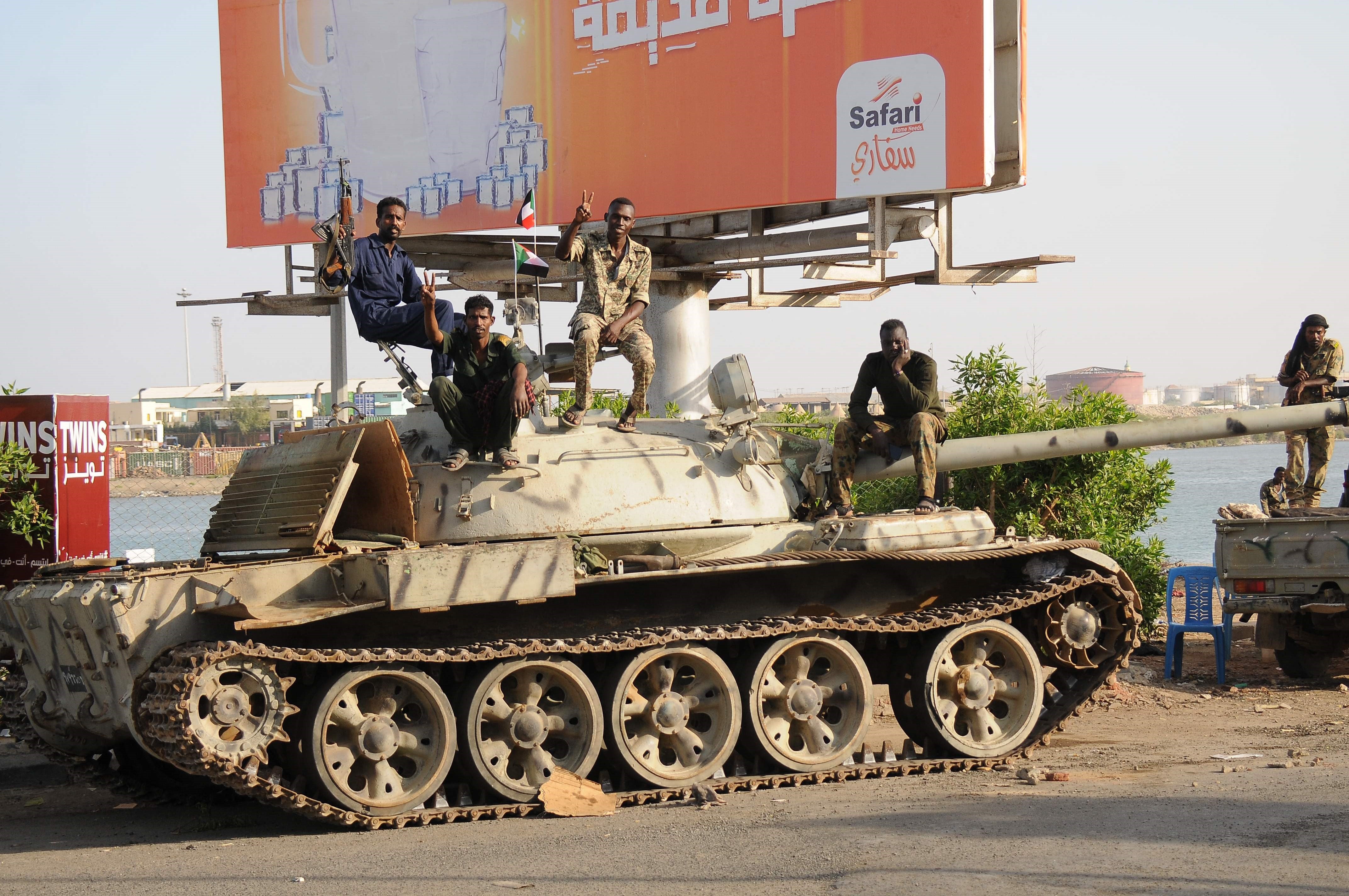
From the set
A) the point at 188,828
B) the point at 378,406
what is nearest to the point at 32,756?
the point at 188,828

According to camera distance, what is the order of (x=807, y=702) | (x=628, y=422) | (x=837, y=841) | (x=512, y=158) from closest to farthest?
1. (x=837, y=841)
2. (x=807, y=702)
3. (x=628, y=422)
4. (x=512, y=158)

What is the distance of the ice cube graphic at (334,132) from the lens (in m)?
21.2

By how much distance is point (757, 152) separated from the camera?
18.6 meters

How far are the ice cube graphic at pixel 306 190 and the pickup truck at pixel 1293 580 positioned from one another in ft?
44.9

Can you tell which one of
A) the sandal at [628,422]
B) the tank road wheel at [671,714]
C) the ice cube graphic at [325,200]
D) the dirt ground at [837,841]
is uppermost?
the ice cube graphic at [325,200]

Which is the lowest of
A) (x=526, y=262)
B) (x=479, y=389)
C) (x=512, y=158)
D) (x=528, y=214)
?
(x=479, y=389)

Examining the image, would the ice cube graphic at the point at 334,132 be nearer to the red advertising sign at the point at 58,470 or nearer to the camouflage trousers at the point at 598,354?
the red advertising sign at the point at 58,470

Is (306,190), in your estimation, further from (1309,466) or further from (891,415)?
(1309,466)

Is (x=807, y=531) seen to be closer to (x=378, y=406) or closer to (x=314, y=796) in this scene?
(x=314, y=796)

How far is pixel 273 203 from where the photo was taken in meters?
21.6

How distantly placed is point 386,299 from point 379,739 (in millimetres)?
3639

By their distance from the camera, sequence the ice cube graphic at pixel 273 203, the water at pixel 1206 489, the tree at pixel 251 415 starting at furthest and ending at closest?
the tree at pixel 251 415 < the water at pixel 1206 489 < the ice cube graphic at pixel 273 203

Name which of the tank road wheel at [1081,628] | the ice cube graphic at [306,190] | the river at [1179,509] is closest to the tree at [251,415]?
the river at [1179,509]

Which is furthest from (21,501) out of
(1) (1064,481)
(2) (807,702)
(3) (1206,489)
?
(3) (1206,489)
